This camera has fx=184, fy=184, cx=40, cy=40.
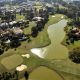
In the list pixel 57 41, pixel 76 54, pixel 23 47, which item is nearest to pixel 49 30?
pixel 57 41

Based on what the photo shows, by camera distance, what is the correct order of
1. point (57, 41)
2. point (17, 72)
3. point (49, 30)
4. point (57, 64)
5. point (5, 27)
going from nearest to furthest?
point (17, 72)
point (57, 64)
point (57, 41)
point (49, 30)
point (5, 27)

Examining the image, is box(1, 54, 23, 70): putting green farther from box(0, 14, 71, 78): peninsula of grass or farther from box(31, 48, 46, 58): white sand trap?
box(31, 48, 46, 58): white sand trap

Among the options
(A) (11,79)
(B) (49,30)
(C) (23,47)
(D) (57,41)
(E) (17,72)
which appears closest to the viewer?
(A) (11,79)

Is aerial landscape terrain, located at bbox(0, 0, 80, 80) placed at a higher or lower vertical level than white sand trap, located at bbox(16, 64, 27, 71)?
lower

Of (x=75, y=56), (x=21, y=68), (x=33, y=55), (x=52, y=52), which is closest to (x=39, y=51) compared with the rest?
(x=52, y=52)

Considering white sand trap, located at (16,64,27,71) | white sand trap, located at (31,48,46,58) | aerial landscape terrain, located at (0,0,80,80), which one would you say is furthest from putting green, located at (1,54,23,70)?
white sand trap, located at (31,48,46,58)

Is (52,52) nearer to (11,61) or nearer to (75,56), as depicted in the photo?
(75,56)

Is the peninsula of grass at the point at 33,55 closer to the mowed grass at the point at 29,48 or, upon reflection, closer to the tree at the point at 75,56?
the mowed grass at the point at 29,48

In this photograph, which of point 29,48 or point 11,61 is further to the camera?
point 29,48

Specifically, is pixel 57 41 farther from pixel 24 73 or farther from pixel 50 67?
pixel 24 73
